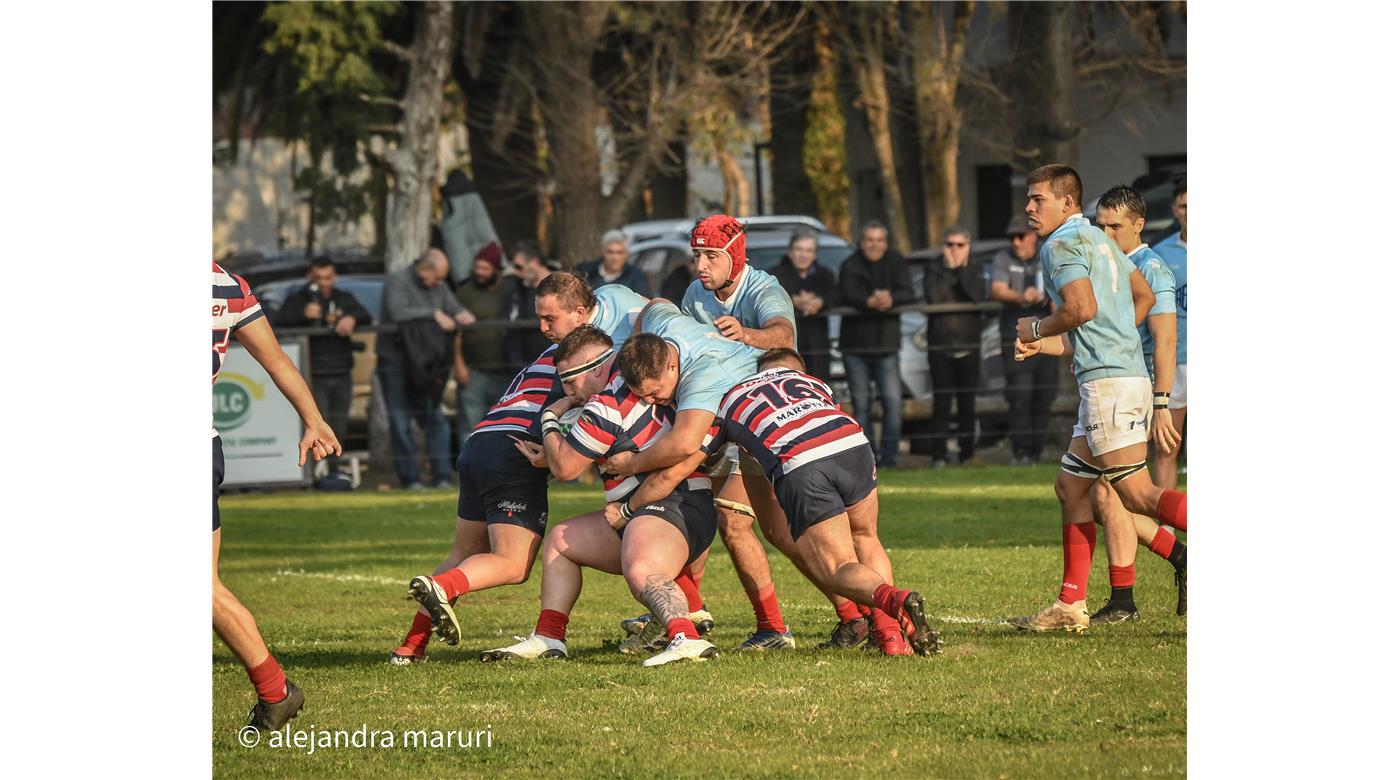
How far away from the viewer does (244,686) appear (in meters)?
7.88

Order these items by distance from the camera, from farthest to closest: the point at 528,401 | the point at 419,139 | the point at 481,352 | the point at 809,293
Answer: the point at 419,139 → the point at 481,352 → the point at 809,293 → the point at 528,401

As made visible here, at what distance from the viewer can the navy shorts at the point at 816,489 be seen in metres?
7.60

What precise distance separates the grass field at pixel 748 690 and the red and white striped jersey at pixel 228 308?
4.54ft

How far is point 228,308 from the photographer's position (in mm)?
6367

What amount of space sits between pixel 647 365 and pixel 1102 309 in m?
1.96

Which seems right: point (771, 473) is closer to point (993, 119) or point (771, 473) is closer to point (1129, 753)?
point (1129, 753)

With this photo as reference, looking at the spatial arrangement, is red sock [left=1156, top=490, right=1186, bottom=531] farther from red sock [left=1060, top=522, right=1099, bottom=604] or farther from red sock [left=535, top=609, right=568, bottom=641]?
red sock [left=535, top=609, right=568, bottom=641]

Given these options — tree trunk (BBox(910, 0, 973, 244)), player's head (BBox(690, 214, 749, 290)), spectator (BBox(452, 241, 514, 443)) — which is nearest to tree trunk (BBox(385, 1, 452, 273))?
spectator (BBox(452, 241, 514, 443))

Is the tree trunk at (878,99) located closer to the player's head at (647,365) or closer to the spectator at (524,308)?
the spectator at (524,308)

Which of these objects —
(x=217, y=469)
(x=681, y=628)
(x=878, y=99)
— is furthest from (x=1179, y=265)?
(x=878, y=99)

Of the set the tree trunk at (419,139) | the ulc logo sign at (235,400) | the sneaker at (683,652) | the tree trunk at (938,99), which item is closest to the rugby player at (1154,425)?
the sneaker at (683,652)

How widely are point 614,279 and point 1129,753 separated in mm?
9565

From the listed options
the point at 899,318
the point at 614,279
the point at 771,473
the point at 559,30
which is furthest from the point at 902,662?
the point at 559,30

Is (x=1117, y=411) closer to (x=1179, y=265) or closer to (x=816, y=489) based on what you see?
(x=816, y=489)
